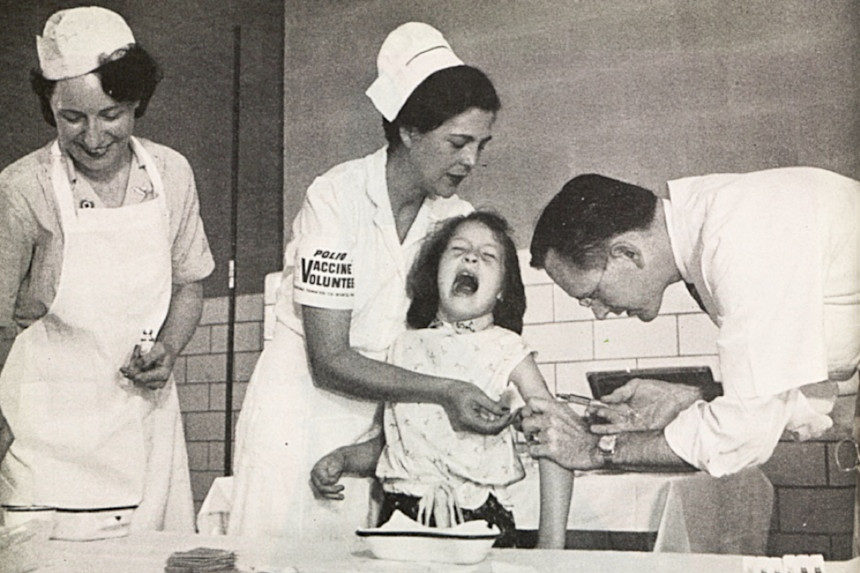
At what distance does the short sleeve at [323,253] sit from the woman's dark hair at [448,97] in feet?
0.83

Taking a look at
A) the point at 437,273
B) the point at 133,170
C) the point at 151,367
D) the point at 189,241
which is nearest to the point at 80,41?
the point at 133,170

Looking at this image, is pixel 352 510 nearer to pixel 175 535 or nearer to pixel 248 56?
pixel 175 535

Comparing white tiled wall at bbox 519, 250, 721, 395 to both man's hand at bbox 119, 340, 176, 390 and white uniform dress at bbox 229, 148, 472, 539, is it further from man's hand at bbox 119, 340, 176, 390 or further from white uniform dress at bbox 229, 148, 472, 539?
man's hand at bbox 119, 340, 176, 390

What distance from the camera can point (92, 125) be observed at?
8.20 ft

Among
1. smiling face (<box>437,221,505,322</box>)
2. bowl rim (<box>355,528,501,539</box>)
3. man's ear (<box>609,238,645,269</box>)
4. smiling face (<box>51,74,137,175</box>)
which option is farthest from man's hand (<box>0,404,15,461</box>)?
man's ear (<box>609,238,645,269</box>)

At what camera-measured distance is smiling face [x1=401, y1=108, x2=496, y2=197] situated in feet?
7.29

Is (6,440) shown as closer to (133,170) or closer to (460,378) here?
(133,170)

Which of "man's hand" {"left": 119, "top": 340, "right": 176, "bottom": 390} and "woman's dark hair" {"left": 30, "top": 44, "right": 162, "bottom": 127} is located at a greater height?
"woman's dark hair" {"left": 30, "top": 44, "right": 162, "bottom": 127}

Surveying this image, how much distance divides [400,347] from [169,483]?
66 centimetres

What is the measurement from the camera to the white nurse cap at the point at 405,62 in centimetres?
226

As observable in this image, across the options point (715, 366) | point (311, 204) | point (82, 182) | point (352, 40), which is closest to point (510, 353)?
point (715, 366)

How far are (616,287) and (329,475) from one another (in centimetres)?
72

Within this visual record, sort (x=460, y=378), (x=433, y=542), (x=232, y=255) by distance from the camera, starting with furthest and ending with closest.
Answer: (x=232, y=255), (x=460, y=378), (x=433, y=542)

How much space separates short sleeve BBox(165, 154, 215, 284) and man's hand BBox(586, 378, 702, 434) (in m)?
0.97
